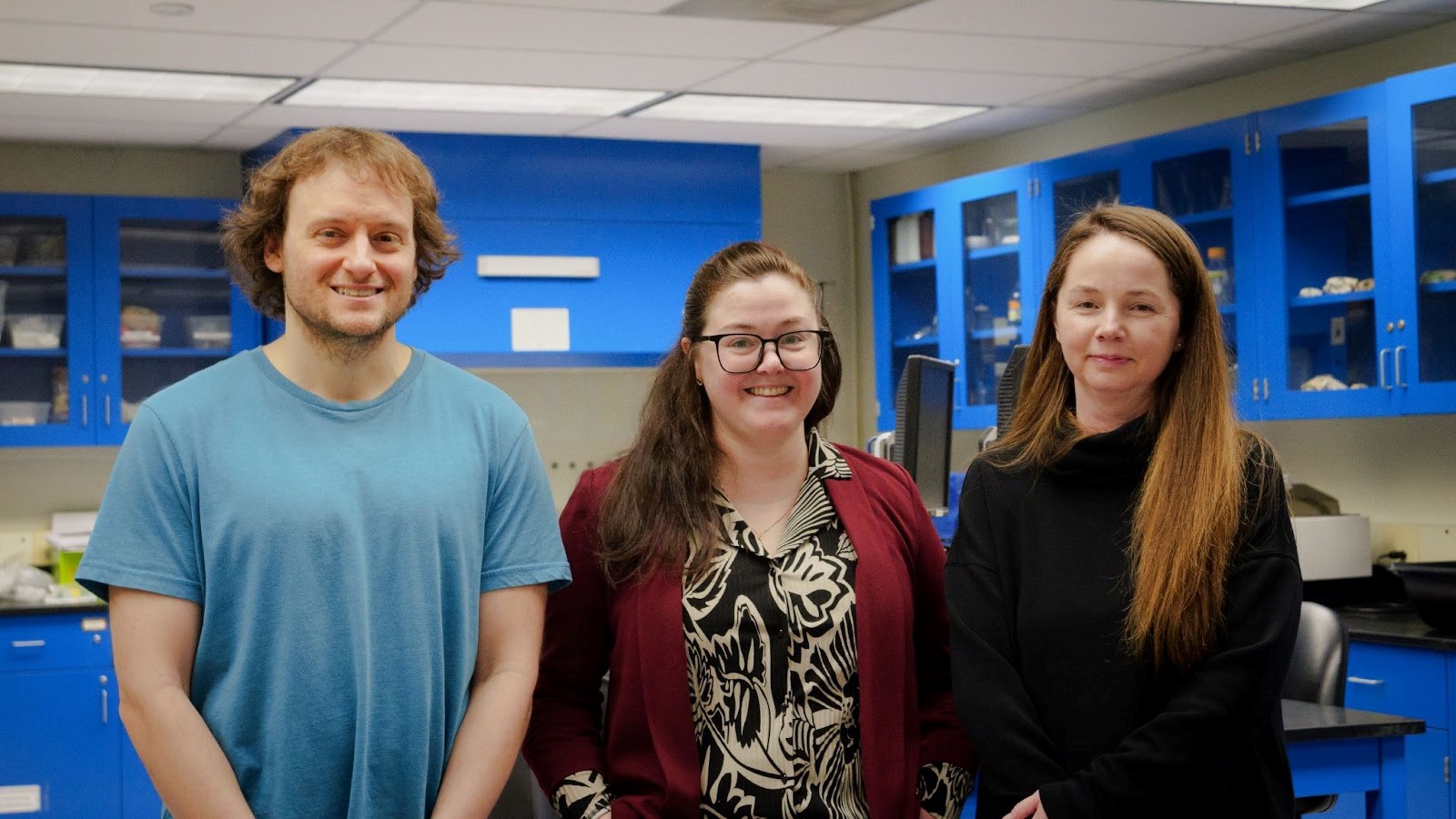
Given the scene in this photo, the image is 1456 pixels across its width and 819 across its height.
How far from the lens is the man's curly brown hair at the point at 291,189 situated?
1663mm

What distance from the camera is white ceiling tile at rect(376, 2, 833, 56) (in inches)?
157

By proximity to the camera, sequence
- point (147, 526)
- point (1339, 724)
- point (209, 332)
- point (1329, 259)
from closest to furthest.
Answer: point (147, 526)
point (1339, 724)
point (1329, 259)
point (209, 332)

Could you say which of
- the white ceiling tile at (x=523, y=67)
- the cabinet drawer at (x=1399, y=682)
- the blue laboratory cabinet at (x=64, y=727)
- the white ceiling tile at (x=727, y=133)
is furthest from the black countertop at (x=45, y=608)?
the cabinet drawer at (x=1399, y=682)

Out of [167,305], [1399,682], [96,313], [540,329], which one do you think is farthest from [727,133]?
[1399,682]

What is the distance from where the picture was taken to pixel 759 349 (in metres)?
1.88

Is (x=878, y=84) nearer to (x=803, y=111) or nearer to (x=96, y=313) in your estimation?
(x=803, y=111)

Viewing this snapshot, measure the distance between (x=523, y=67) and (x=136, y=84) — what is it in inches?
47.7

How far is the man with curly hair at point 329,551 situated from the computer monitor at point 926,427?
1.71 meters

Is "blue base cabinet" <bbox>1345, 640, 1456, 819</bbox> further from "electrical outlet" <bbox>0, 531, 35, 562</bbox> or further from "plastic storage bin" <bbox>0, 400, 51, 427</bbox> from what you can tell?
"electrical outlet" <bbox>0, 531, 35, 562</bbox>

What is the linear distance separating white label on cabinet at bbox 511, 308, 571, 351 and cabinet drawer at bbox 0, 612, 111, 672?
172 centimetres

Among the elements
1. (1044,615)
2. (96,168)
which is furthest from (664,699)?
(96,168)

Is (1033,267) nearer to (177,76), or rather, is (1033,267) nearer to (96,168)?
(177,76)

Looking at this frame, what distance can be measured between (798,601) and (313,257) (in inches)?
26.6

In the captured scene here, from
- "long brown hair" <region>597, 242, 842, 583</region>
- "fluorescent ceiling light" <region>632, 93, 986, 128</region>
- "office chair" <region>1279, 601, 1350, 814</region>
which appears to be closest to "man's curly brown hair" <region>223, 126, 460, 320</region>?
"long brown hair" <region>597, 242, 842, 583</region>
